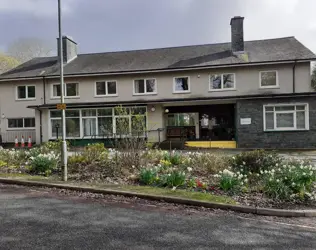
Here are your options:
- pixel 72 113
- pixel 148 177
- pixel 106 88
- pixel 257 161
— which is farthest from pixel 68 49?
pixel 257 161

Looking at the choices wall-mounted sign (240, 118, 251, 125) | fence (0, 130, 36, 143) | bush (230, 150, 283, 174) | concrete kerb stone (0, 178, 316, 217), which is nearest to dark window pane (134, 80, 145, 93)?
wall-mounted sign (240, 118, 251, 125)

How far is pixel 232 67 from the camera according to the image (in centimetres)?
2141

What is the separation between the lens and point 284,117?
18.9 m

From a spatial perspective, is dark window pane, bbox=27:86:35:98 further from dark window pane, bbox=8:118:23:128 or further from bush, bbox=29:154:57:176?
bush, bbox=29:154:57:176

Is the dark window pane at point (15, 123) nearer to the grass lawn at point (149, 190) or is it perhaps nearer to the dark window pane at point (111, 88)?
the dark window pane at point (111, 88)

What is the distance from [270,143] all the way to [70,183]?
47.0 ft

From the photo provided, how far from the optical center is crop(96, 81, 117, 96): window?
23406mm

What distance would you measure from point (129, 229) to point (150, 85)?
1867 centimetres

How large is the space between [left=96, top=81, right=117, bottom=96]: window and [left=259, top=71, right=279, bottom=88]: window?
11220mm

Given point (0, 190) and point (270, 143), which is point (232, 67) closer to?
point (270, 143)

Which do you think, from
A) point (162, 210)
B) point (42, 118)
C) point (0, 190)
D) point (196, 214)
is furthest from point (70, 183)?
point (42, 118)

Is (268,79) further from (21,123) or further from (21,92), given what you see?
(21,123)

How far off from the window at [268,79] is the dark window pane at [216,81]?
9.56ft

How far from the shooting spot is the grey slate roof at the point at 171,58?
21609 mm
